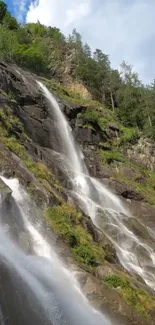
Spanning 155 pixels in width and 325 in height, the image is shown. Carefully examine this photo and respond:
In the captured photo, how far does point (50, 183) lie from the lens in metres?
21.8

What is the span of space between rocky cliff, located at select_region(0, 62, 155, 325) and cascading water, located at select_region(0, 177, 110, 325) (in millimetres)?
684

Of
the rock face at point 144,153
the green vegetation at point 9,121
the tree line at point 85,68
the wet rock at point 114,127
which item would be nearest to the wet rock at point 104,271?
the green vegetation at point 9,121

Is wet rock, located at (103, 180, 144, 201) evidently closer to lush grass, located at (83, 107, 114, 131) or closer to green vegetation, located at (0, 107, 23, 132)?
green vegetation, located at (0, 107, 23, 132)

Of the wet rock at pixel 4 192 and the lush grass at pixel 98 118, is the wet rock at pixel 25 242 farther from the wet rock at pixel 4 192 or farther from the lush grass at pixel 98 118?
the lush grass at pixel 98 118

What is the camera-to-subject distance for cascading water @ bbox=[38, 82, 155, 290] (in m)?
21.3

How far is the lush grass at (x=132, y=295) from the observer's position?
49.5ft

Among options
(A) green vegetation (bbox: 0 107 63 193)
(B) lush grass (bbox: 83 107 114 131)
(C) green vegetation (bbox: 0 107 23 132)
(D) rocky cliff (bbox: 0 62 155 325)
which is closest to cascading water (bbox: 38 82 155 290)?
(D) rocky cliff (bbox: 0 62 155 325)

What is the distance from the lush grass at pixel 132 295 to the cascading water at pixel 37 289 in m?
2.07

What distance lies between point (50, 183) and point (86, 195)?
6.54 m

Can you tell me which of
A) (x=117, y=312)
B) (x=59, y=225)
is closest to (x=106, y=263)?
(x=59, y=225)

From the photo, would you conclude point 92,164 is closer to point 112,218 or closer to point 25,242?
point 112,218

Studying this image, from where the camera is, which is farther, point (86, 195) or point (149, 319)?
point (86, 195)

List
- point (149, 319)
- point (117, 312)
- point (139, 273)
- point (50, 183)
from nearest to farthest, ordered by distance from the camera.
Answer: point (117, 312) → point (149, 319) → point (139, 273) → point (50, 183)

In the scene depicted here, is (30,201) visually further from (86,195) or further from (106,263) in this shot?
(86,195)
